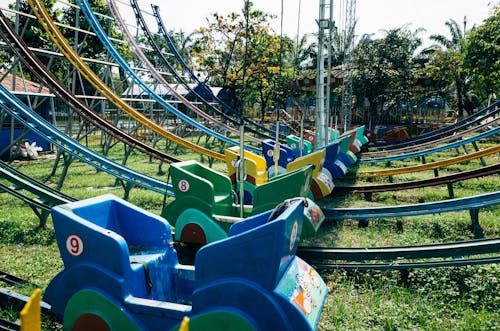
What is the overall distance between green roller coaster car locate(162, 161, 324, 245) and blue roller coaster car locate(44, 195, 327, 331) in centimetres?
135

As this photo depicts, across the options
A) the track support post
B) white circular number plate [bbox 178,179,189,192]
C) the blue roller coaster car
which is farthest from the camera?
the track support post

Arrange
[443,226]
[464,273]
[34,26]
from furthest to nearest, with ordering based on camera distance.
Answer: [34,26] → [443,226] → [464,273]

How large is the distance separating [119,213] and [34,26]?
2023 cm

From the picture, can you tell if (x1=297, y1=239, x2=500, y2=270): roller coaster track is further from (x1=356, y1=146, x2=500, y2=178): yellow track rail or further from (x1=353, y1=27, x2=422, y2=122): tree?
(x1=353, y1=27, x2=422, y2=122): tree

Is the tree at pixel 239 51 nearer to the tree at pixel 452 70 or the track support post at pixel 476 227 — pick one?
the tree at pixel 452 70

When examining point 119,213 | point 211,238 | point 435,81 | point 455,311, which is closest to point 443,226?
point 455,311

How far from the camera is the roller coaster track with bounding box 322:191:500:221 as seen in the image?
162 inches

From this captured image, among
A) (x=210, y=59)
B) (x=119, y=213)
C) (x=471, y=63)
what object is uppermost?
(x=210, y=59)

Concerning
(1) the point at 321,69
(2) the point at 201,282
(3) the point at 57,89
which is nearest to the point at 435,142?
(1) the point at 321,69

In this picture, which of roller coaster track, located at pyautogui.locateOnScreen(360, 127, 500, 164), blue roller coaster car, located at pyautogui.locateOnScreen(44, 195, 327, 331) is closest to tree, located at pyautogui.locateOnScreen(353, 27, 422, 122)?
roller coaster track, located at pyautogui.locateOnScreen(360, 127, 500, 164)

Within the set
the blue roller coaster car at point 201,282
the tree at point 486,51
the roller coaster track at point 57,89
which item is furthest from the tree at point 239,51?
the blue roller coaster car at point 201,282

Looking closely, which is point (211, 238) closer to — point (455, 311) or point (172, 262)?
point (172, 262)

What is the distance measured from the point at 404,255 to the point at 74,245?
265 centimetres

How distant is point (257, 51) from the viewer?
23.9 meters
